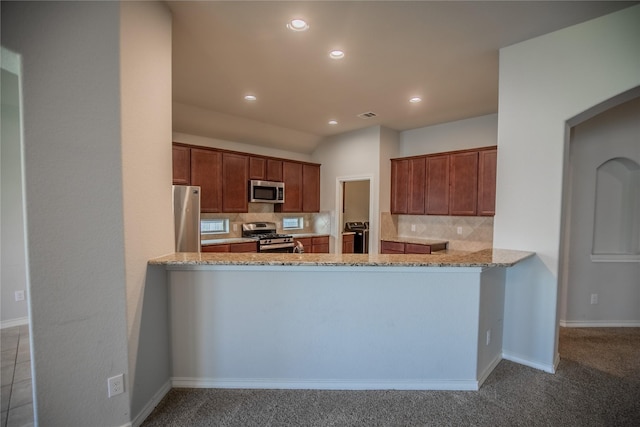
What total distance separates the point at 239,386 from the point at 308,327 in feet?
2.23

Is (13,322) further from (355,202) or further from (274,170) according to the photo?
(355,202)

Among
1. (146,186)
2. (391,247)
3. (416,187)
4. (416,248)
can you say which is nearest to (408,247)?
(416,248)

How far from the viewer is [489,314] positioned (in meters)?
2.32

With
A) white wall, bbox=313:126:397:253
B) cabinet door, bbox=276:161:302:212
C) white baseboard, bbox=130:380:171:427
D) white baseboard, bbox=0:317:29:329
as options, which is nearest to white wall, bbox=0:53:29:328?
white baseboard, bbox=0:317:29:329

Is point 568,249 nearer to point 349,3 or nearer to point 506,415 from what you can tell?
point 506,415

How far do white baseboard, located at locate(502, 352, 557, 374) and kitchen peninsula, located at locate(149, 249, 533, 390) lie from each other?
665mm

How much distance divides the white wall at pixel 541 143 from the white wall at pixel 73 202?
2.98m

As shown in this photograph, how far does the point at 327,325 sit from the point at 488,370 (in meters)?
1.42

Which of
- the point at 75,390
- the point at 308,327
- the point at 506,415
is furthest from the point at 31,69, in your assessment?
the point at 506,415

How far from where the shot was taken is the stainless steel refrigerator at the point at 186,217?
3.77 m

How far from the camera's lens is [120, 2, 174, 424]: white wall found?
5.47 feet

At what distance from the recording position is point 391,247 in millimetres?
4934

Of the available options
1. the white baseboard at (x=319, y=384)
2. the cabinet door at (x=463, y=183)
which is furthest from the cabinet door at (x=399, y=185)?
the white baseboard at (x=319, y=384)

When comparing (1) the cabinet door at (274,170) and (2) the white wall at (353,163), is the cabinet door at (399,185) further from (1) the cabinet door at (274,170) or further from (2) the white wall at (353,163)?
(1) the cabinet door at (274,170)
